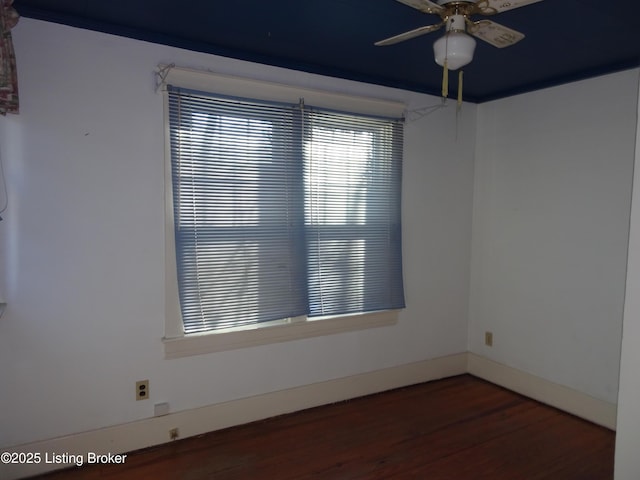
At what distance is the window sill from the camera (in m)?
2.57

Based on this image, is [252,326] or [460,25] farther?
[252,326]

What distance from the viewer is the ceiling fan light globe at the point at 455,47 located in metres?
1.69

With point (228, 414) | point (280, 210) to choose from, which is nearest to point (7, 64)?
point (280, 210)

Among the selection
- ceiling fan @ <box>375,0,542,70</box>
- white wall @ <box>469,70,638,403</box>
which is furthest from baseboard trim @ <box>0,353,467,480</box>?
ceiling fan @ <box>375,0,542,70</box>

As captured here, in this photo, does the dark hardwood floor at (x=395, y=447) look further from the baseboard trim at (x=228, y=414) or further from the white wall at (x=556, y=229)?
the white wall at (x=556, y=229)

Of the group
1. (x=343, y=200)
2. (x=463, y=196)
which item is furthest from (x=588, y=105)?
(x=343, y=200)

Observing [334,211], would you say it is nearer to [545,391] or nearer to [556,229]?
[556,229]

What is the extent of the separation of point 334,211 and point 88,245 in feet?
4.94

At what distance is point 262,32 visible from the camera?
235 cm

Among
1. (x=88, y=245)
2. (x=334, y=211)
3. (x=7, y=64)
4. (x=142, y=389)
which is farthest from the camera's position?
(x=334, y=211)

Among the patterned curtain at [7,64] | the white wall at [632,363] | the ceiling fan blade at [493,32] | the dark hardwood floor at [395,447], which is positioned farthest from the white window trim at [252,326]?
the white wall at [632,363]

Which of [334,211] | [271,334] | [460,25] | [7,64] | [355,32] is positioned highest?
[355,32]

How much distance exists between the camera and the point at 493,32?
71.1 inches

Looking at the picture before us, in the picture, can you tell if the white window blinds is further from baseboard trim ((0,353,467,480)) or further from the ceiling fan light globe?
the ceiling fan light globe
